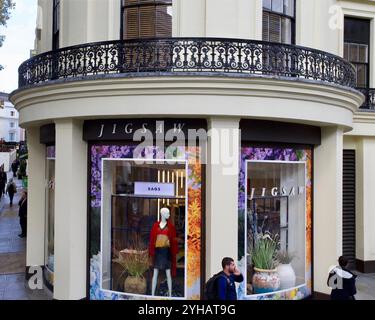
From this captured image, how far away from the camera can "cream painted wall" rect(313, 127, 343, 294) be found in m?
8.74

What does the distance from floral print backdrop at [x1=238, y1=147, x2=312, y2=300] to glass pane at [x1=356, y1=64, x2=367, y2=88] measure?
4.34m

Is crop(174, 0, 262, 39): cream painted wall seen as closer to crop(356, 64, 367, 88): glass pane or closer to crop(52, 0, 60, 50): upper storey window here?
crop(52, 0, 60, 50): upper storey window

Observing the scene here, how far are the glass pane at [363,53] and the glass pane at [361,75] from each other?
7.3 inches

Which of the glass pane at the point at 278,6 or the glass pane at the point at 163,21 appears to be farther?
the glass pane at the point at 278,6

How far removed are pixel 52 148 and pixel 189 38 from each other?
4.37 meters

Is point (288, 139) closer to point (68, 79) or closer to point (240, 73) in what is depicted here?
point (240, 73)

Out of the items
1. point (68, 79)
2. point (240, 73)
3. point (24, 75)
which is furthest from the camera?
point (24, 75)

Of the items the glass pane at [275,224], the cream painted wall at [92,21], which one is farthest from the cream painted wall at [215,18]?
the glass pane at [275,224]

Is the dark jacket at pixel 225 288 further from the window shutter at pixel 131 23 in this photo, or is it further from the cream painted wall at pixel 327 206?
the window shutter at pixel 131 23

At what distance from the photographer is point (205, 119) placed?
7.52m

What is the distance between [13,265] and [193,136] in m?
7.34

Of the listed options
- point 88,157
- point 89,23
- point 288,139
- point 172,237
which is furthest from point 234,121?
point 89,23

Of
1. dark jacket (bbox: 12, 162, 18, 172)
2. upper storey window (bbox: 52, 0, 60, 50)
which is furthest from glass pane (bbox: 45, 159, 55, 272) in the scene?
dark jacket (bbox: 12, 162, 18, 172)

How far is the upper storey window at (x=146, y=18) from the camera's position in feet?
26.8
